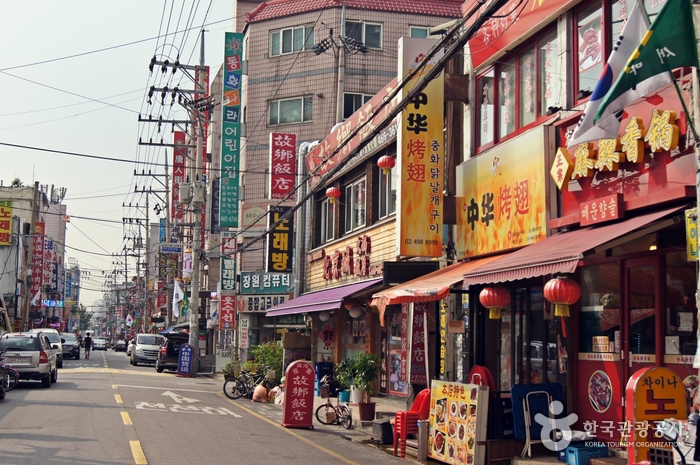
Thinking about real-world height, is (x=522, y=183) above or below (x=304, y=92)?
below

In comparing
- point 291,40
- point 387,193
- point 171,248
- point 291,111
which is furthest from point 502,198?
point 171,248

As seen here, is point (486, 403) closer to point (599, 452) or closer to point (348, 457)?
point (599, 452)

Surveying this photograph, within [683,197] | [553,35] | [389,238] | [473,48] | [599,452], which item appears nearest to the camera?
[683,197]

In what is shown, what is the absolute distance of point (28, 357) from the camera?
79.4ft

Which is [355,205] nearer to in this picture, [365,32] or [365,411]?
[365,411]

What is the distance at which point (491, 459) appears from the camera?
1135 cm

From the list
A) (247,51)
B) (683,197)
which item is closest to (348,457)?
(683,197)

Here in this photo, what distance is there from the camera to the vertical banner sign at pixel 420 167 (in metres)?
15.8

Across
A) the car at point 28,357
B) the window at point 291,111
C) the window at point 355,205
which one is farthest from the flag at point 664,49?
the window at point 291,111

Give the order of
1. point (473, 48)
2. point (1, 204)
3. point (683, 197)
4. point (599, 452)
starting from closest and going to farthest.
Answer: point (683, 197)
point (599, 452)
point (473, 48)
point (1, 204)

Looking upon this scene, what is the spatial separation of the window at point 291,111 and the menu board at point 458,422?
2685 centimetres

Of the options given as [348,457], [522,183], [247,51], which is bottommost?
[348,457]

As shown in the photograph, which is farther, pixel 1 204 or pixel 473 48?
pixel 1 204

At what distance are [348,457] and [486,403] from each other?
2.54 metres
